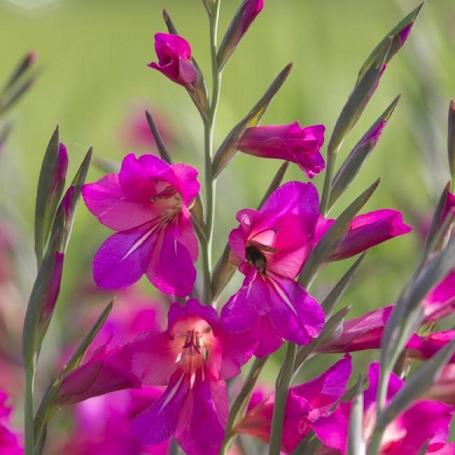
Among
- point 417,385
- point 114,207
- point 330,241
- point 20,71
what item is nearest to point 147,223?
point 114,207

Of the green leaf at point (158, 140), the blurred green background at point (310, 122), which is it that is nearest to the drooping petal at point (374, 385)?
the green leaf at point (158, 140)

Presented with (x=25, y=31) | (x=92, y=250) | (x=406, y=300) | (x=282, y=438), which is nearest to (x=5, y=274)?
(x=92, y=250)

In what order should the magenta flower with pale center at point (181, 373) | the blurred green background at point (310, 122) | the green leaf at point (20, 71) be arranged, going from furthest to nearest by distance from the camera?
the blurred green background at point (310, 122) < the green leaf at point (20, 71) < the magenta flower with pale center at point (181, 373)

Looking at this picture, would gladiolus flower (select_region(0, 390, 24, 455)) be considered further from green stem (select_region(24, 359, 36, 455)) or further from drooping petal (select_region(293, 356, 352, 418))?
drooping petal (select_region(293, 356, 352, 418))

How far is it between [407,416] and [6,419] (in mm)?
275

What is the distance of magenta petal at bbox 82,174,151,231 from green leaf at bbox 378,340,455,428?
0.23 m

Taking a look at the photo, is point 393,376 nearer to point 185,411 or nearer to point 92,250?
point 185,411

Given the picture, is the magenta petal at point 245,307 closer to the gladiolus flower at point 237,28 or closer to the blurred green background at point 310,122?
the gladiolus flower at point 237,28

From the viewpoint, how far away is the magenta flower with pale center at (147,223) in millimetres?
676

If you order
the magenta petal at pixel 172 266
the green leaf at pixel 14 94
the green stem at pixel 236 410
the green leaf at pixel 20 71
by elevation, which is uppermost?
the green leaf at pixel 20 71

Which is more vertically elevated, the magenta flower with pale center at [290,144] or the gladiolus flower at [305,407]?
the magenta flower with pale center at [290,144]

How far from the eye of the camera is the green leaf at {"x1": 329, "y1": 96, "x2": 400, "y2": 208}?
0.70m

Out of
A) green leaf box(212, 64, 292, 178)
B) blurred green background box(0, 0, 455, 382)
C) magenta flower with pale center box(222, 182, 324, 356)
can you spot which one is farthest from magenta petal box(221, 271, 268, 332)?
blurred green background box(0, 0, 455, 382)

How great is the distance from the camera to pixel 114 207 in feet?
2.33
